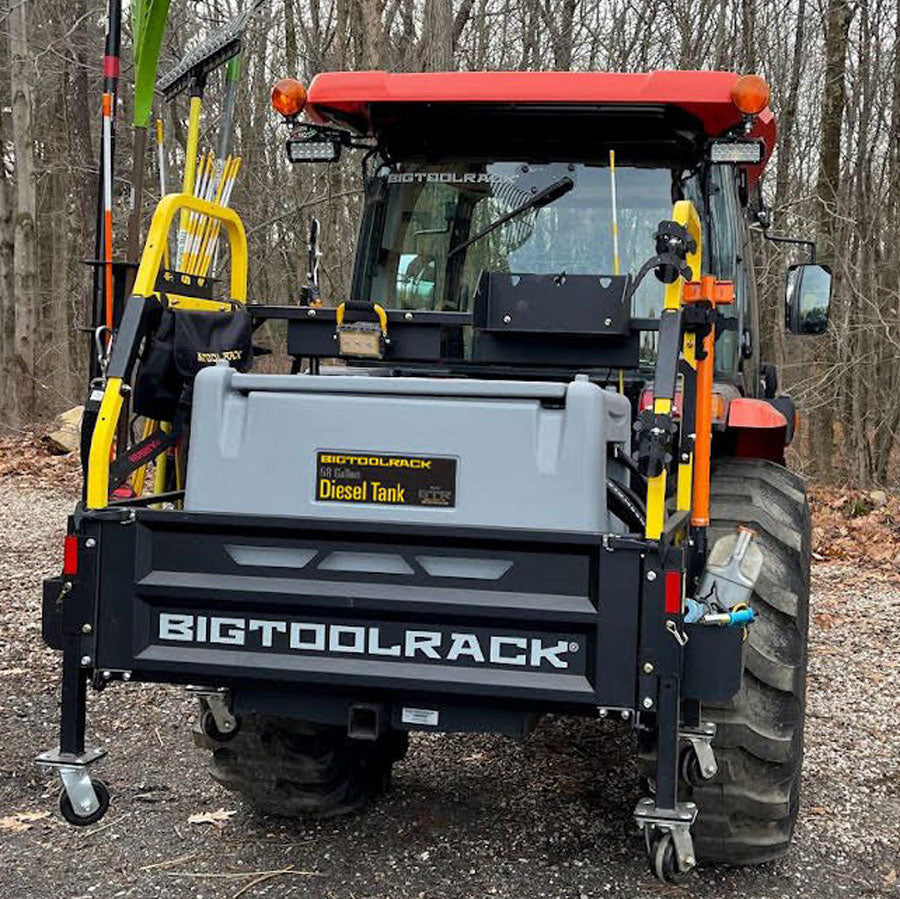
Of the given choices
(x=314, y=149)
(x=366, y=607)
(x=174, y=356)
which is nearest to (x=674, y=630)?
(x=366, y=607)

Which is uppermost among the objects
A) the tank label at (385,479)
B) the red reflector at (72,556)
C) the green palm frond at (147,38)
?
the green palm frond at (147,38)

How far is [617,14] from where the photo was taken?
16.0 metres

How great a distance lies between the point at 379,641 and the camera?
3.04m

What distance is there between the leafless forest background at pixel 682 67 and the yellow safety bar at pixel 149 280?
8706mm

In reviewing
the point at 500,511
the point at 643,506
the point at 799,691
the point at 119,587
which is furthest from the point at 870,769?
the point at 119,587

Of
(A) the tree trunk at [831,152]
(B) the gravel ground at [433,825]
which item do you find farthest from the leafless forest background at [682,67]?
(B) the gravel ground at [433,825]

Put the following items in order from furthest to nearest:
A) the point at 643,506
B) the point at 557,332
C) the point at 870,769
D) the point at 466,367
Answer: the point at 870,769
the point at 466,367
the point at 557,332
the point at 643,506

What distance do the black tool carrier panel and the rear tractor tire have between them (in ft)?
1.99

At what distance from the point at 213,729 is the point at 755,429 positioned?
2099 millimetres

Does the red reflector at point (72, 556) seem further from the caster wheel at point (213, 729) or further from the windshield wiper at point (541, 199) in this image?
the windshield wiper at point (541, 199)

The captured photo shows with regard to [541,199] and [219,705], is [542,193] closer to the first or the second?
[541,199]

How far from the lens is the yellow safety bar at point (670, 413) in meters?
2.90

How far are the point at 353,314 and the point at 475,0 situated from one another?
1248 centimetres

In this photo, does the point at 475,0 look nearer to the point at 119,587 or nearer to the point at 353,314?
the point at 353,314
